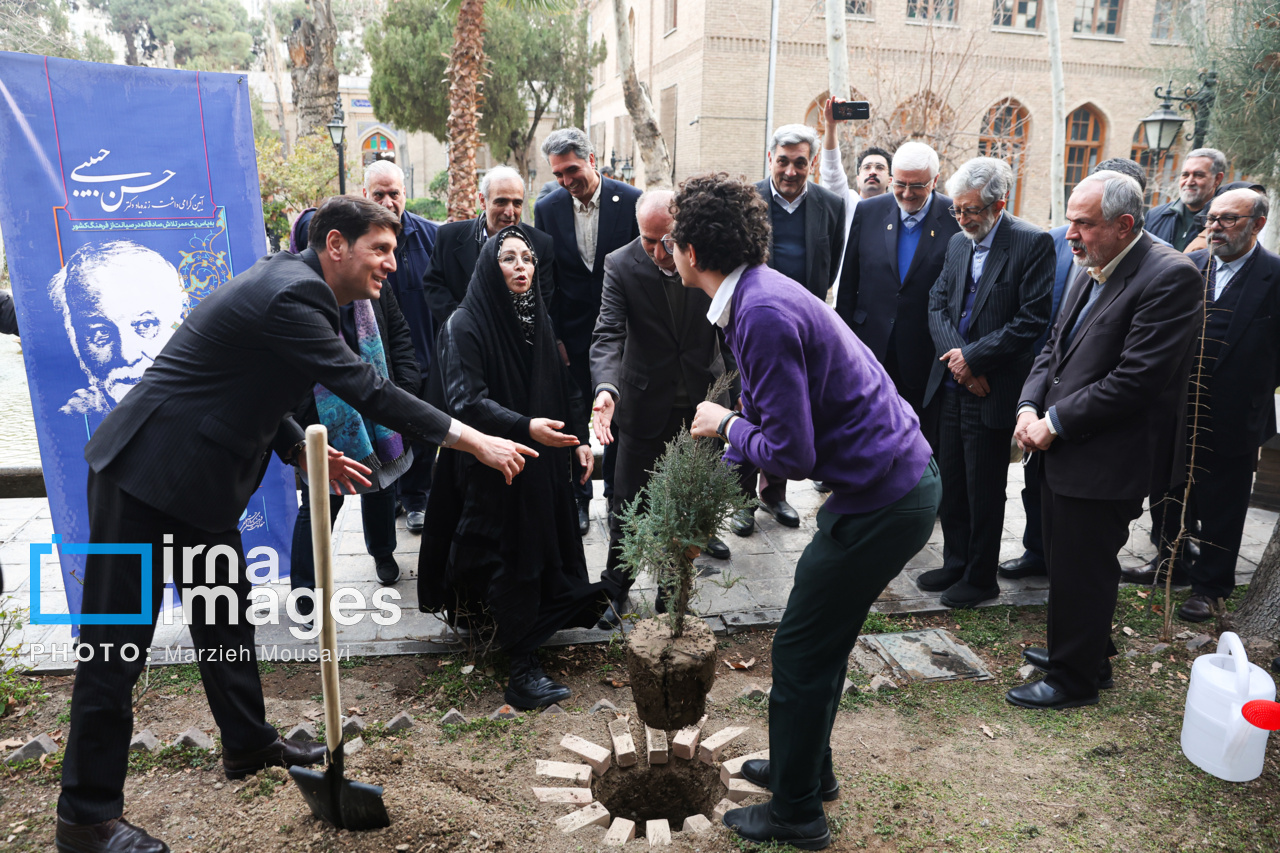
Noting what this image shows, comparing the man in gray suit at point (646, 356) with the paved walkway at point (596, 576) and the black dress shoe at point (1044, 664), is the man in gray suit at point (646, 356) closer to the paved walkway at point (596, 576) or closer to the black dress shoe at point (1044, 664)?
the paved walkway at point (596, 576)

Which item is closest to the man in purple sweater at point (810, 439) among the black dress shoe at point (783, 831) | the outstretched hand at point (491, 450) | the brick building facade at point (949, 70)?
the black dress shoe at point (783, 831)

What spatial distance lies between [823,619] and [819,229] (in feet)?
10.3

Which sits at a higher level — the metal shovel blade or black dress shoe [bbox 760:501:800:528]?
the metal shovel blade

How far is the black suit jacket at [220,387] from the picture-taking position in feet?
8.70

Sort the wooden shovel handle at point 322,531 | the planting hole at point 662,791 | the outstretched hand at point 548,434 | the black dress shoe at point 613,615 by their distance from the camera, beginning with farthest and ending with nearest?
the black dress shoe at point 613,615, the outstretched hand at point 548,434, the planting hole at point 662,791, the wooden shovel handle at point 322,531

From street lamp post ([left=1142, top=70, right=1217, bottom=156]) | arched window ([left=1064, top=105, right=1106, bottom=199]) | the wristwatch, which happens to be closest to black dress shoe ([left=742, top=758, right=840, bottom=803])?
the wristwatch

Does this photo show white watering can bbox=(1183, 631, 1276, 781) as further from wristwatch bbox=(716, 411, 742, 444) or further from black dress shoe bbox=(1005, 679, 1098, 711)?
wristwatch bbox=(716, 411, 742, 444)

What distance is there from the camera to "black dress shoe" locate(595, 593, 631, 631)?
4.24 metres

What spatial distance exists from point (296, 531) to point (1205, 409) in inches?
194

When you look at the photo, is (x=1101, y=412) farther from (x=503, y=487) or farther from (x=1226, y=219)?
(x=503, y=487)

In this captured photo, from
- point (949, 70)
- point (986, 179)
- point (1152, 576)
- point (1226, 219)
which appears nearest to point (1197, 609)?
point (1152, 576)

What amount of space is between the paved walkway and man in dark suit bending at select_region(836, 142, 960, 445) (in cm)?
99

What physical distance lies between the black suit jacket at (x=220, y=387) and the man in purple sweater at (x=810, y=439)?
119 cm

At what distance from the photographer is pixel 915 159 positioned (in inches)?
193
